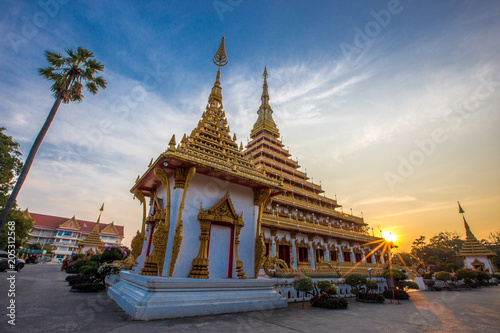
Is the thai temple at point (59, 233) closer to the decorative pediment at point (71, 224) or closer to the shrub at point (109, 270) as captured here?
the decorative pediment at point (71, 224)

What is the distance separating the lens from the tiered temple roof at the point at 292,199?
22609mm

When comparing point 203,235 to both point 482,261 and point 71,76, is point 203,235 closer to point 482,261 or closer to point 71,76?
point 71,76

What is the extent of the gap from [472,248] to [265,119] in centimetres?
3819

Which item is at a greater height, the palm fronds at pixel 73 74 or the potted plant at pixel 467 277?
the palm fronds at pixel 73 74

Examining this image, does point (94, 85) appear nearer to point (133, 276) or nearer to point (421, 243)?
point (133, 276)

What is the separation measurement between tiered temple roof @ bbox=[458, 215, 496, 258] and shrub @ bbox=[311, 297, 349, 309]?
135ft

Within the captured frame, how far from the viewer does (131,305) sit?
20.2 feet

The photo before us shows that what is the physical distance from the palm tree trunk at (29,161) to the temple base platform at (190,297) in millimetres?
5702

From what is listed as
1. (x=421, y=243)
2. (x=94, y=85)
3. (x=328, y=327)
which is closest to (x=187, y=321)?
(x=328, y=327)

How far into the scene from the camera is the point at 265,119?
112 feet

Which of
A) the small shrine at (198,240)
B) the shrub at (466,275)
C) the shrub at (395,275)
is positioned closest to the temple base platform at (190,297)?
the small shrine at (198,240)

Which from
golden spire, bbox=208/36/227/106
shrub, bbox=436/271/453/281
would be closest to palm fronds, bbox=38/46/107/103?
golden spire, bbox=208/36/227/106

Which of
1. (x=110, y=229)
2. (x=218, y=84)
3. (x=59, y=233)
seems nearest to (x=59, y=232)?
(x=59, y=233)

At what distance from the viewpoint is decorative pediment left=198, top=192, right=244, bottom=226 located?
26.7 feet
